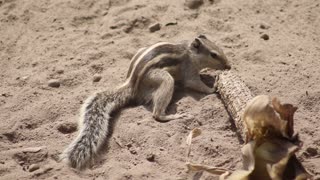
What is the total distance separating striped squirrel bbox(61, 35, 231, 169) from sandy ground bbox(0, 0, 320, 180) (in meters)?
0.11

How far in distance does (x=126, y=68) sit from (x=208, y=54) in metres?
0.85

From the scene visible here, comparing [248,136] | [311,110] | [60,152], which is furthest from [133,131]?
[311,110]

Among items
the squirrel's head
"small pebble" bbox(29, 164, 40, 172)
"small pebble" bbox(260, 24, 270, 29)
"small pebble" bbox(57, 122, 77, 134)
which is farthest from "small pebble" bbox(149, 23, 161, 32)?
"small pebble" bbox(29, 164, 40, 172)

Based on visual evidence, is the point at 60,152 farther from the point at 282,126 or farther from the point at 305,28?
the point at 305,28

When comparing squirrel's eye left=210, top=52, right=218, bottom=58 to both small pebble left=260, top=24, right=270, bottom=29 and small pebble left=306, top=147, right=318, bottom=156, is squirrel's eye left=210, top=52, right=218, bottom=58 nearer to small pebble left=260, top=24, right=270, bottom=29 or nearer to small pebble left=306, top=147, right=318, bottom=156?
small pebble left=260, top=24, right=270, bottom=29

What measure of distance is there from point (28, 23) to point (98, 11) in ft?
2.81

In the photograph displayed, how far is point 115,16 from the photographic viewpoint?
20.9ft

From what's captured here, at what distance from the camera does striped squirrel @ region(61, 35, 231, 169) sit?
4.24 m

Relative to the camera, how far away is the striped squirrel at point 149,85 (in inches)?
167

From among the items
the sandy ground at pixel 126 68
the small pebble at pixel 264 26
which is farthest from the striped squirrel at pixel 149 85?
the small pebble at pixel 264 26

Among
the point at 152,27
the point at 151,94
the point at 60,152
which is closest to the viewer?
the point at 60,152

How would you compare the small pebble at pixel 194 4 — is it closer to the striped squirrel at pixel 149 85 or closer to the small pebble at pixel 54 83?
the striped squirrel at pixel 149 85

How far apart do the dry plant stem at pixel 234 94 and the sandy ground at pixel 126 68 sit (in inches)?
5.7

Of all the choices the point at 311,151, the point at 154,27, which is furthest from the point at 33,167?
the point at 154,27
